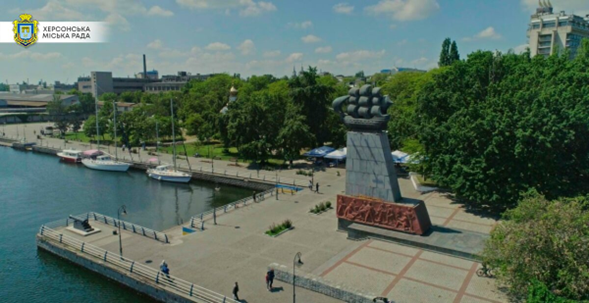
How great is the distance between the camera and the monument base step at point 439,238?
24.2 m

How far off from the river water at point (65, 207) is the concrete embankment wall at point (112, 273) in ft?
1.22

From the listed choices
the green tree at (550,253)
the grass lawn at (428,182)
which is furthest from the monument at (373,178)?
the grass lawn at (428,182)

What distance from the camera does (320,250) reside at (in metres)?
25.8

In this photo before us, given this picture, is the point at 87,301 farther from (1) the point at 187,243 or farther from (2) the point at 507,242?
(2) the point at 507,242

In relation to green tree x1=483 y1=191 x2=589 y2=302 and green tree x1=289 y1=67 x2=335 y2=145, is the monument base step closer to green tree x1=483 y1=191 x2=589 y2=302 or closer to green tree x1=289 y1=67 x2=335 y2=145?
green tree x1=483 y1=191 x2=589 y2=302

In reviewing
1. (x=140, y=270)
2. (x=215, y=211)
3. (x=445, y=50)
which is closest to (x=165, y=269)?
(x=140, y=270)

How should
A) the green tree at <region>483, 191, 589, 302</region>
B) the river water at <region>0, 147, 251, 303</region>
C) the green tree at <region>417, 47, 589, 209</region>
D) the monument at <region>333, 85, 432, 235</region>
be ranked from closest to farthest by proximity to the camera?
the green tree at <region>483, 191, 589, 302</region> < the river water at <region>0, 147, 251, 303</region> < the monument at <region>333, 85, 432, 235</region> < the green tree at <region>417, 47, 589, 209</region>

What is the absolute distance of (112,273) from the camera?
2447 centimetres

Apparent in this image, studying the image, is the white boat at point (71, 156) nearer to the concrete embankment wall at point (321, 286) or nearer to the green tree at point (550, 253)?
the concrete embankment wall at point (321, 286)

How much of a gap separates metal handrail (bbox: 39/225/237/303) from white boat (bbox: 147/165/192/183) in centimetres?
2082

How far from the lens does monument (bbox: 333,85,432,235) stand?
26719mm

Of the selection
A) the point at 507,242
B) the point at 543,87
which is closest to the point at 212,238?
the point at 507,242

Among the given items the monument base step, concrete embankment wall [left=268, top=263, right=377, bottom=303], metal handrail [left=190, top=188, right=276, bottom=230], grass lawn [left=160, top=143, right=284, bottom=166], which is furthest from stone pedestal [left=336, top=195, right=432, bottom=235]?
grass lawn [left=160, top=143, right=284, bottom=166]

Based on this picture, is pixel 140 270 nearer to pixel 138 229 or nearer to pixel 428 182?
pixel 138 229
